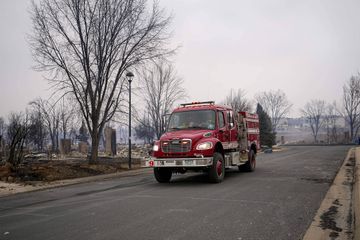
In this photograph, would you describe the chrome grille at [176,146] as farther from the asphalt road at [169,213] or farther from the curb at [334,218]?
the curb at [334,218]

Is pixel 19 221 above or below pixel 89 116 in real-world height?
below

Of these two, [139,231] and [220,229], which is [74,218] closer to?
[139,231]

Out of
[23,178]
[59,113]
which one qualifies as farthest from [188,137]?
[59,113]

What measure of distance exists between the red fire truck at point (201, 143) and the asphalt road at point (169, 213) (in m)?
0.89

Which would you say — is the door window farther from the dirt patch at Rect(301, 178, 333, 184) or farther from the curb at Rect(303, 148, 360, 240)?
the curb at Rect(303, 148, 360, 240)

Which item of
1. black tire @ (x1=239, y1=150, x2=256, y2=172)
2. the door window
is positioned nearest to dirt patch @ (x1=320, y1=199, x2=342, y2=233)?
the door window

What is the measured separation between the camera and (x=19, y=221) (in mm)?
6879

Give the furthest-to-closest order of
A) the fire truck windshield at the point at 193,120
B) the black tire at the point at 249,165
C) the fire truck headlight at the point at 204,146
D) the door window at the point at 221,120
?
the black tire at the point at 249,165 → the door window at the point at 221,120 → the fire truck windshield at the point at 193,120 → the fire truck headlight at the point at 204,146

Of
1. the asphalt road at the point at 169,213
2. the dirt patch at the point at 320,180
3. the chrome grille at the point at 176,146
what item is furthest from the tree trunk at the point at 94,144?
the dirt patch at the point at 320,180

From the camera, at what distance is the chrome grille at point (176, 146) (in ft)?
36.9

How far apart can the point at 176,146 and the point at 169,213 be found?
4.51 metres

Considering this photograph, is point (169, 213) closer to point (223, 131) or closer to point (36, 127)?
point (223, 131)

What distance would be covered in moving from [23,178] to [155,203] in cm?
845

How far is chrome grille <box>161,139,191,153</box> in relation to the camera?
11.2 m
